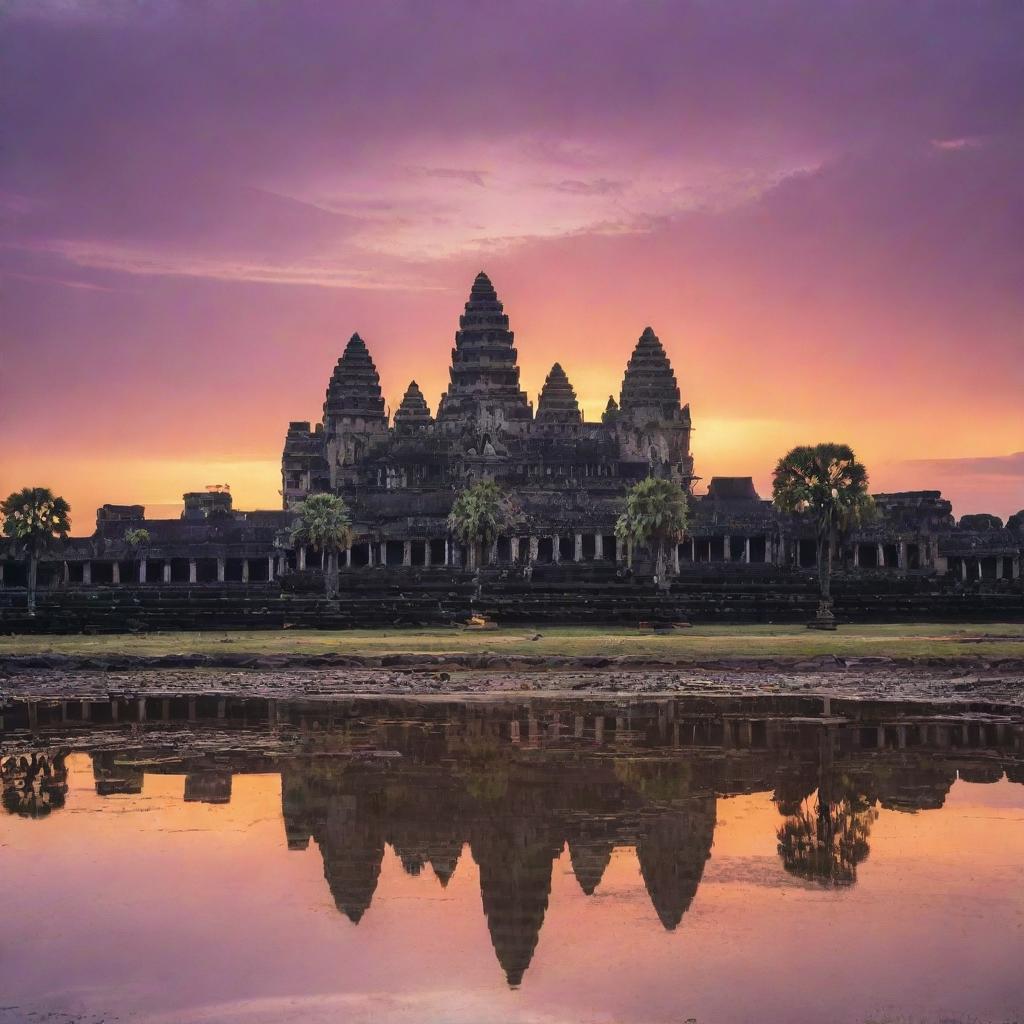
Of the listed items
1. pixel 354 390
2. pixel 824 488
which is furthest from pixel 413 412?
pixel 824 488

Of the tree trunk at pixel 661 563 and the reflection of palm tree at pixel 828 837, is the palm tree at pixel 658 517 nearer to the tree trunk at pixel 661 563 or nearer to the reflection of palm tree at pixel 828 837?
the tree trunk at pixel 661 563

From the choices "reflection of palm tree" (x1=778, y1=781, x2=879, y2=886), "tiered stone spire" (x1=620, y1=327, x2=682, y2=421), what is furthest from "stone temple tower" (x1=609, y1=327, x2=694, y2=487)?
"reflection of palm tree" (x1=778, y1=781, x2=879, y2=886)

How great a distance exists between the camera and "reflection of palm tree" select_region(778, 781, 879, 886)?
21906 millimetres

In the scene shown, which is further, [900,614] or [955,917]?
[900,614]

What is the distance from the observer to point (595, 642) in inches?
2162

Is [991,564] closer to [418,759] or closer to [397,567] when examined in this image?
[397,567]

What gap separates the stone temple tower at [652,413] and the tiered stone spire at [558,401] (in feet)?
13.7

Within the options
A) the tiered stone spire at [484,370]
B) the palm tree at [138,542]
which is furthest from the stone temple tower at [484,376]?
the palm tree at [138,542]

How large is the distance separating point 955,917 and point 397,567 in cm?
8574

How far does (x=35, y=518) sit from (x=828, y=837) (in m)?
65.6

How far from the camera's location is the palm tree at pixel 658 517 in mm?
85312

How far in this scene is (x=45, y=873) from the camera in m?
22.0

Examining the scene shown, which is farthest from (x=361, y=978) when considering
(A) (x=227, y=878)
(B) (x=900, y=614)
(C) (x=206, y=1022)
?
(B) (x=900, y=614)

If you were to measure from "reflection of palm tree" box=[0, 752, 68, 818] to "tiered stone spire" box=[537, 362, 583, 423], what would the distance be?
408ft
